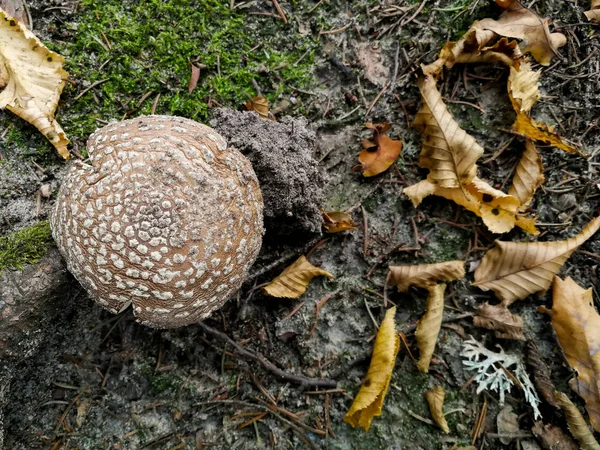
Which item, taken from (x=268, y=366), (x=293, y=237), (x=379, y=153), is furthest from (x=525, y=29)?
(x=268, y=366)

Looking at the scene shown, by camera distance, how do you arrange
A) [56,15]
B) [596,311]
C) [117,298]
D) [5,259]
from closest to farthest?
[117,298], [5,259], [596,311], [56,15]

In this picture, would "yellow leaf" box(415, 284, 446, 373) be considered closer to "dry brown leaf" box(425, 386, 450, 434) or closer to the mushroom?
"dry brown leaf" box(425, 386, 450, 434)

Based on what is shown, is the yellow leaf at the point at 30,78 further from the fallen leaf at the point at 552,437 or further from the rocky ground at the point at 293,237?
the fallen leaf at the point at 552,437

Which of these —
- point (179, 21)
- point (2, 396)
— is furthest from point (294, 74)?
point (2, 396)

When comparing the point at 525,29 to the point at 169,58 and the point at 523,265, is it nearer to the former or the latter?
the point at 523,265

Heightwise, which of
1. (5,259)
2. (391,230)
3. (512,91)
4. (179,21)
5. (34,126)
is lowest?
(5,259)

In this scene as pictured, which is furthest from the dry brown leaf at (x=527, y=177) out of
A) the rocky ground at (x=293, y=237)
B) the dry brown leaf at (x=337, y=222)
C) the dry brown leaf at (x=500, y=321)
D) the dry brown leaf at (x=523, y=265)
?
the dry brown leaf at (x=337, y=222)

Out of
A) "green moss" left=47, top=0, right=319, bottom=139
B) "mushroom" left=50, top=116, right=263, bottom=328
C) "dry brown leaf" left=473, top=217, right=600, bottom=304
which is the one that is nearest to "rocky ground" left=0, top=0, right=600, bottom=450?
"green moss" left=47, top=0, right=319, bottom=139

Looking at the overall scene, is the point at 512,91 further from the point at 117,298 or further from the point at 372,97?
the point at 117,298

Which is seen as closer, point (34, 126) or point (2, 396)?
point (2, 396)
